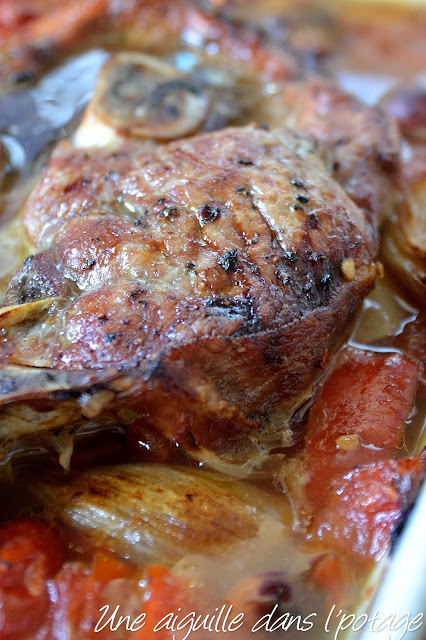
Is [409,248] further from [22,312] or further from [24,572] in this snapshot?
[24,572]

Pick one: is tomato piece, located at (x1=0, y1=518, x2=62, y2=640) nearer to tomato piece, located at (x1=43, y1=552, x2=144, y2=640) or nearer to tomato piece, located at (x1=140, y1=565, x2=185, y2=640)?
tomato piece, located at (x1=43, y1=552, x2=144, y2=640)


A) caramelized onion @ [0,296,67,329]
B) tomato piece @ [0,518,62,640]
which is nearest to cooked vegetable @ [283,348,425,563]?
tomato piece @ [0,518,62,640]

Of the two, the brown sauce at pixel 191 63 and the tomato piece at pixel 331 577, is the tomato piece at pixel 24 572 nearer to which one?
the brown sauce at pixel 191 63

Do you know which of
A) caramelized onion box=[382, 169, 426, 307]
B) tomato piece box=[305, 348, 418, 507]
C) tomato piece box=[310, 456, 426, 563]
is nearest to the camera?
tomato piece box=[310, 456, 426, 563]

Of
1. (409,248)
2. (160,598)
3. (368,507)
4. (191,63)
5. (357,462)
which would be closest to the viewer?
(160,598)

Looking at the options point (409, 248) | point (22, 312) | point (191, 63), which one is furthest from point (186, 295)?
point (191, 63)

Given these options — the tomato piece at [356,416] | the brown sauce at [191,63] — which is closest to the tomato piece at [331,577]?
the brown sauce at [191,63]

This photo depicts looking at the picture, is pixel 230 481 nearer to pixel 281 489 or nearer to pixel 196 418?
pixel 281 489
